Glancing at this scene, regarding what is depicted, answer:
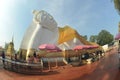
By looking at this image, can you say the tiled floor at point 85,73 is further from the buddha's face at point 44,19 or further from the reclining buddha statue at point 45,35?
the buddha's face at point 44,19

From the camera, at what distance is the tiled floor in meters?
1.47

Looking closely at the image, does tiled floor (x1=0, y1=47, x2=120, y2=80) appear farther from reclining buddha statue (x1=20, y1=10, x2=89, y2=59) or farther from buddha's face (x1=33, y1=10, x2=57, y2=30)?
buddha's face (x1=33, y1=10, x2=57, y2=30)

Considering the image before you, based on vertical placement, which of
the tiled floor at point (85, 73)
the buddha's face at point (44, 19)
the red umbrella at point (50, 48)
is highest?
the buddha's face at point (44, 19)

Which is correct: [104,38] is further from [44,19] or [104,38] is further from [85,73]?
[44,19]

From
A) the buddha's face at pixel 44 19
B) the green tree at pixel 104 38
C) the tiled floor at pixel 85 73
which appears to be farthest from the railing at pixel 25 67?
the green tree at pixel 104 38

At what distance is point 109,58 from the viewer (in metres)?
1.54

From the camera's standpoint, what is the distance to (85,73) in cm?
151

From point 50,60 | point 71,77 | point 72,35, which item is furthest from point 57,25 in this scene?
point 71,77

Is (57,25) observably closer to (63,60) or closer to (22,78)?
A: (63,60)

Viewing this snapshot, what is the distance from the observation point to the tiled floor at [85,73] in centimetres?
147

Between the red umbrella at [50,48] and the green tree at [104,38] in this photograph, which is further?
the red umbrella at [50,48]

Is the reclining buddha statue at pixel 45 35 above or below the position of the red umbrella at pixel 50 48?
above

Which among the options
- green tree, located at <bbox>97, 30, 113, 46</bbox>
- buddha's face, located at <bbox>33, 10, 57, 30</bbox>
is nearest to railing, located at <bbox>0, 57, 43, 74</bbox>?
buddha's face, located at <bbox>33, 10, 57, 30</bbox>

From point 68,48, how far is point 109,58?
30 cm
